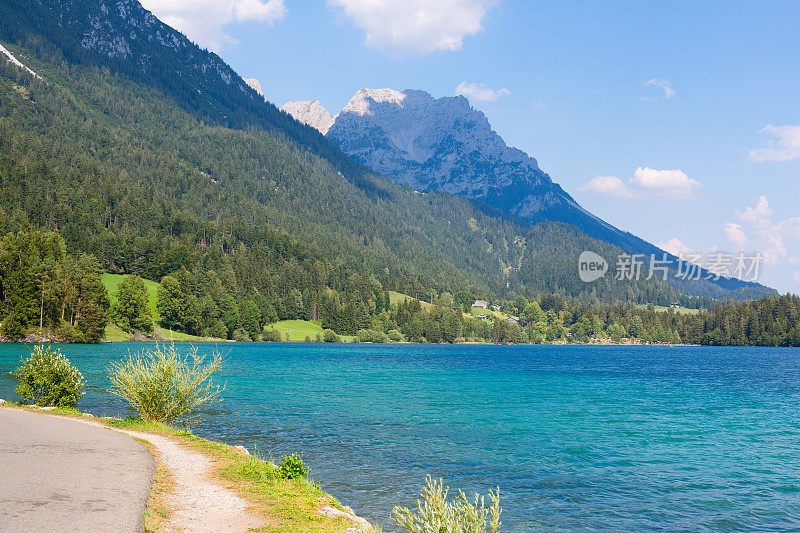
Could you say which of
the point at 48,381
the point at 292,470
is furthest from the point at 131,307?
the point at 292,470

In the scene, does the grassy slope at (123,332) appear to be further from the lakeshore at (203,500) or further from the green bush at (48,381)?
the lakeshore at (203,500)

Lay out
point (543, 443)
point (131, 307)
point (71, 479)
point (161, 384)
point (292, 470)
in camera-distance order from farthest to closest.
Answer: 1. point (131, 307)
2. point (543, 443)
3. point (161, 384)
4. point (292, 470)
5. point (71, 479)

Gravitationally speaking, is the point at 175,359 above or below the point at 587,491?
above

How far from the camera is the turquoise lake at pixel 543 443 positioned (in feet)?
80.4

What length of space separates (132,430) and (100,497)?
16817 mm

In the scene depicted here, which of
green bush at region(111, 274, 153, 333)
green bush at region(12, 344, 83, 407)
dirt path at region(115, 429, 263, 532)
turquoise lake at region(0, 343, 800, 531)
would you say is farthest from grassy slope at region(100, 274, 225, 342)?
dirt path at region(115, 429, 263, 532)

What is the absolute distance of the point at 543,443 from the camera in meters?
39.2

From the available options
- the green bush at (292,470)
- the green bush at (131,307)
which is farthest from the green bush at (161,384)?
the green bush at (131,307)

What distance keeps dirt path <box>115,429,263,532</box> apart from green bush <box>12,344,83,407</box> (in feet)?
61.0

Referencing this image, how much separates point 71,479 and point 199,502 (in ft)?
13.3

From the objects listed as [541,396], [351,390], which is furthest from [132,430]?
[541,396]

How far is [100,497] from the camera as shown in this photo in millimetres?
15750

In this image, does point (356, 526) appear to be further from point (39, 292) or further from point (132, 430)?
point (39, 292)

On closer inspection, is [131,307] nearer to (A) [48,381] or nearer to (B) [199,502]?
(A) [48,381]
